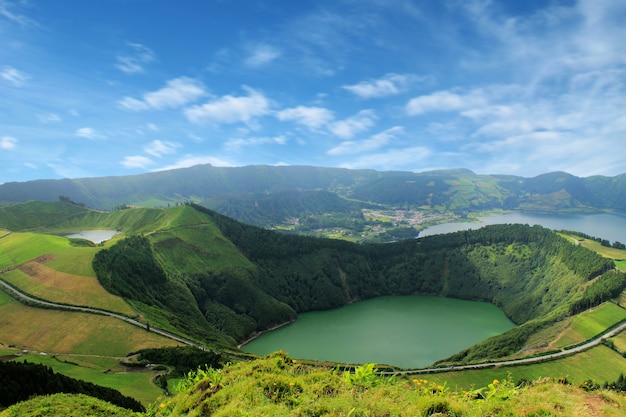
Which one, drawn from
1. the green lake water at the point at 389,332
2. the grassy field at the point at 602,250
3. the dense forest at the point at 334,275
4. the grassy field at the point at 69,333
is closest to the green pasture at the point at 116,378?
the grassy field at the point at 69,333

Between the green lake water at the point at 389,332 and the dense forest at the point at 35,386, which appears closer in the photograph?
the dense forest at the point at 35,386

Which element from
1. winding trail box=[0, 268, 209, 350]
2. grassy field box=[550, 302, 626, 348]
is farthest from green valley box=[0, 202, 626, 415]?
winding trail box=[0, 268, 209, 350]

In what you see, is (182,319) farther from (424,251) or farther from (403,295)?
(424,251)

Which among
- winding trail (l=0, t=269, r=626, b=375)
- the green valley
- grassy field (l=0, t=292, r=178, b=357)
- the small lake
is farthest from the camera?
the small lake

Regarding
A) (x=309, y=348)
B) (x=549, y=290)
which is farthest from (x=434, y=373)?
(x=549, y=290)

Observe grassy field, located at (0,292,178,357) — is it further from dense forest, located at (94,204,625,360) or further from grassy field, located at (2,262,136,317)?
dense forest, located at (94,204,625,360)

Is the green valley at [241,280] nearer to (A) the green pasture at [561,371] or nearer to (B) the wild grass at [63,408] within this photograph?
(A) the green pasture at [561,371]
